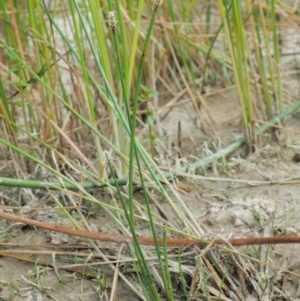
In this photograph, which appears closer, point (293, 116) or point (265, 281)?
point (265, 281)

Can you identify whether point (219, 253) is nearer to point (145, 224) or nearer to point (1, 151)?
point (145, 224)

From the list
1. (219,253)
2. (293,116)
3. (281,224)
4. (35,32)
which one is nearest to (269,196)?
(281,224)

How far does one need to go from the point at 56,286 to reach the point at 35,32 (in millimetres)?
591

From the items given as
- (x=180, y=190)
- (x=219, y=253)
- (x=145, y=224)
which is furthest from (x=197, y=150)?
(x=219, y=253)

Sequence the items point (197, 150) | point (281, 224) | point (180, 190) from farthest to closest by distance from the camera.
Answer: point (197, 150) → point (180, 190) → point (281, 224)

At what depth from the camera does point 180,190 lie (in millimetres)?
1412

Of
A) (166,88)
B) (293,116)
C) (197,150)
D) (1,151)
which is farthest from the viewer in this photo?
(166,88)

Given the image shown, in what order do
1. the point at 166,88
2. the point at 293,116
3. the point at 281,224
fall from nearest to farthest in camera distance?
the point at 281,224 → the point at 293,116 → the point at 166,88

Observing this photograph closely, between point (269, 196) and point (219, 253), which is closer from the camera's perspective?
point (219, 253)

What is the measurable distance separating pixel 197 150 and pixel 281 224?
1.34 feet

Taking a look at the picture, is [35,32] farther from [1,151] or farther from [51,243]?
[51,243]

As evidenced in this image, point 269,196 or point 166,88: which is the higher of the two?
point 166,88

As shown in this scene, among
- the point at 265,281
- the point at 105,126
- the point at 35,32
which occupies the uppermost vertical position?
the point at 35,32

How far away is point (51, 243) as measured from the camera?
133cm
